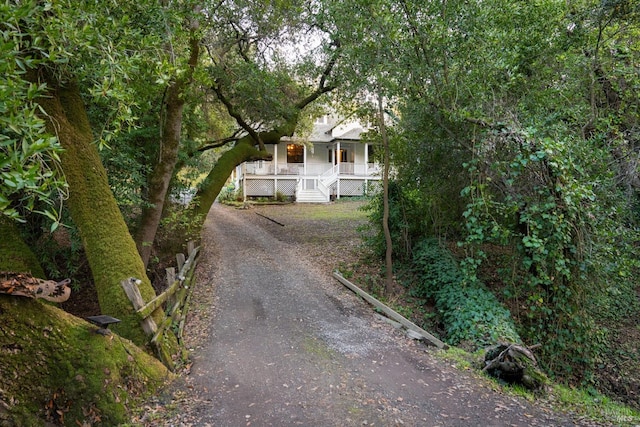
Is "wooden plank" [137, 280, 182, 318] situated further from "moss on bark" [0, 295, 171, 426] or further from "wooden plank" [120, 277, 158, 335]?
"moss on bark" [0, 295, 171, 426]

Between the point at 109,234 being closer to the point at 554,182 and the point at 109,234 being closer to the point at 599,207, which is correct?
the point at 554,182

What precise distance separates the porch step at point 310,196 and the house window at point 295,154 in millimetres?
4173

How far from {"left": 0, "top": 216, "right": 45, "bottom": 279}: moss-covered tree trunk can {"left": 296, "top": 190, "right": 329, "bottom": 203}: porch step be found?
21087 mm

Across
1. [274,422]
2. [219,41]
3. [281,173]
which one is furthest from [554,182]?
[281,173]

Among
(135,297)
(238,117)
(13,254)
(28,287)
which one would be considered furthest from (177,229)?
(28,287)

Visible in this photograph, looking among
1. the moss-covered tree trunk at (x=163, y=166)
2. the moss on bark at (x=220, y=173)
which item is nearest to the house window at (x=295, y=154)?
the moss on bark at (x=220, y=173)

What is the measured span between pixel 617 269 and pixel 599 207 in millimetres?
1208

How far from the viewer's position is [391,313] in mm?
7594

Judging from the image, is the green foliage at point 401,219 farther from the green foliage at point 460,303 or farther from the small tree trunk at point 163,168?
the small tree trunk at point 163,168

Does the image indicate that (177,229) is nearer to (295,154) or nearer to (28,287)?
(28,287)

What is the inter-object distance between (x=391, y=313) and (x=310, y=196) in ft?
63.1

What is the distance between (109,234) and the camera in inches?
196

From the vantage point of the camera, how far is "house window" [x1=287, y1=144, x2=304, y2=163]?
29438mm

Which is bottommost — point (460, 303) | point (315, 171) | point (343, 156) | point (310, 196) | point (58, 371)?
point (460, 303)
